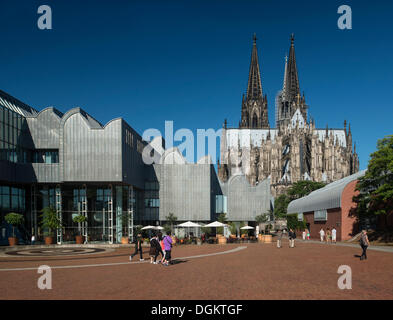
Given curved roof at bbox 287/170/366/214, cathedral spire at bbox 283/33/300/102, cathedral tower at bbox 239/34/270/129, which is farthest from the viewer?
cathedral spire at bbox 283/33/300/102

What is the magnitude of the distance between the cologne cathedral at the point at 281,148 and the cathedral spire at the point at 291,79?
38 centimetres

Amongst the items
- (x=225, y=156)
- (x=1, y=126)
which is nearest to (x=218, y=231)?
(x=1, y=126)

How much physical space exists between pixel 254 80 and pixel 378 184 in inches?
4423

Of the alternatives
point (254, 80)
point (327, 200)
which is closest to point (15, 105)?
point (327, 200)

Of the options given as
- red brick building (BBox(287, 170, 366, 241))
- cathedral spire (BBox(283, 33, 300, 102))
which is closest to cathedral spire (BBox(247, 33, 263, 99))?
cathedral spire (BBox(283, 33, 300, 102))

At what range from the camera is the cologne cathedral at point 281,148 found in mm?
114625

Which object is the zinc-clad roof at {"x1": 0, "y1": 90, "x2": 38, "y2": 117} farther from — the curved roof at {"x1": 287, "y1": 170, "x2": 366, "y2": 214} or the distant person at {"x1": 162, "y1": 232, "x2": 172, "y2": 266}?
the curved roof at {"x1": 287, "y1": 170, "x2": 366, "y2": 214}

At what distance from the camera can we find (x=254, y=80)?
5782 inches

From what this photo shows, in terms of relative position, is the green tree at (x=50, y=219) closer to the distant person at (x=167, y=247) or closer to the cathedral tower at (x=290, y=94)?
the distant person at (x=167, y=247)

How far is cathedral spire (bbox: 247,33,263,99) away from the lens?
14625 cm

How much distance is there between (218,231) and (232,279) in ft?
127

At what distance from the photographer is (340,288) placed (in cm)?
1235

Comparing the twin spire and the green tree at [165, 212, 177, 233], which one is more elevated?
the twin spire

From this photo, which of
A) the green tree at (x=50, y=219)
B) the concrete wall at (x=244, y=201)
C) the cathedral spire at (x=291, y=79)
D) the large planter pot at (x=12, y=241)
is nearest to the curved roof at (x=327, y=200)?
the concrete wall at (x=244, y=201)
